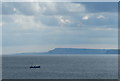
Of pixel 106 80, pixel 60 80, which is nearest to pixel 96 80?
pixel 106 80

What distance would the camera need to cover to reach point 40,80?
133 meters

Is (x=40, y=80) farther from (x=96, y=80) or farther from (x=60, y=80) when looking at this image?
(x=96, y=80)

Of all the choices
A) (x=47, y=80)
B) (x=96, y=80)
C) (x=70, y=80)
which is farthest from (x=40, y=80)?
(x=96, y=80)

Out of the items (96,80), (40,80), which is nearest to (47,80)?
(40,80)

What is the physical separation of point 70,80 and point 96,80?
9369 mm

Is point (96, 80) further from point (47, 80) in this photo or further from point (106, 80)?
point (47, 80)

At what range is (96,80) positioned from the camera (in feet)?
438

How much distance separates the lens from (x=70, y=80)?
5172 inches

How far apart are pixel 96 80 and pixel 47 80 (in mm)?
17137

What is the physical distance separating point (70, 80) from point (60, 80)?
350 centimetres

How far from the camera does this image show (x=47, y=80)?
437ft

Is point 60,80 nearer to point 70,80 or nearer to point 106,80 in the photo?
point 70,80

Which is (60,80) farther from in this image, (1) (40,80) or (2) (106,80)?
(2) (106,80)

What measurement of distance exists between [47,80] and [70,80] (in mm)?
8206
